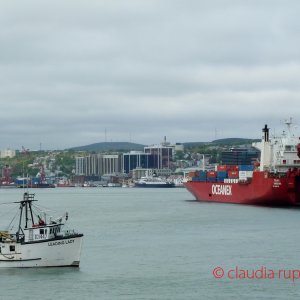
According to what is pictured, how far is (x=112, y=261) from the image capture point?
49.1 m

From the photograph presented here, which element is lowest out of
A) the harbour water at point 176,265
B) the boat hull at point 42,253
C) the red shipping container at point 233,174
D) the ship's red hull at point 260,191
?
the harbour water at point 176,265

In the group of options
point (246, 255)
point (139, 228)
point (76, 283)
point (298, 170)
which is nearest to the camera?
point (76, 283)

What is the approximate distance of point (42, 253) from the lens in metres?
45.0

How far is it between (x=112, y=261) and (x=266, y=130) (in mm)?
52387

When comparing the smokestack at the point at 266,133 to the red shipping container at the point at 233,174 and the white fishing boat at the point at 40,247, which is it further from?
the white fishing boat at the point at 40,247

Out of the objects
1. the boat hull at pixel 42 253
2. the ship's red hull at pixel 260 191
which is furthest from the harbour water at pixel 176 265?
the ship's red hull at pixel 260 191

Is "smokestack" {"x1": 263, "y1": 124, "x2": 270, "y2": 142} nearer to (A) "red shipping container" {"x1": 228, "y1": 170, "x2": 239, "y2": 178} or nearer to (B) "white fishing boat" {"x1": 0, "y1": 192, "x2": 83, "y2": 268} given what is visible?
(A) "red shipping container" {"x1": 228, "y1": 170, "x2": 239, "y2": 178}

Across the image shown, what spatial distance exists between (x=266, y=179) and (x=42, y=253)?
159 feet

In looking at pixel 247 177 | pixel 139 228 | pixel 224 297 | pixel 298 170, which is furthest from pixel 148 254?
pixel 247 177

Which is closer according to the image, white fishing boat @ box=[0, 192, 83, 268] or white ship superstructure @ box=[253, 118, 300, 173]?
white fishing boat @ box=[0, 192, 83, 268]

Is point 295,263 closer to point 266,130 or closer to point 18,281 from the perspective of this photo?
point 18,281

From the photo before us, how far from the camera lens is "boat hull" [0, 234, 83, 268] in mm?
44719

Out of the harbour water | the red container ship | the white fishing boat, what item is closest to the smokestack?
the red container ship

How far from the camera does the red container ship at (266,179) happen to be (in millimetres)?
88500
